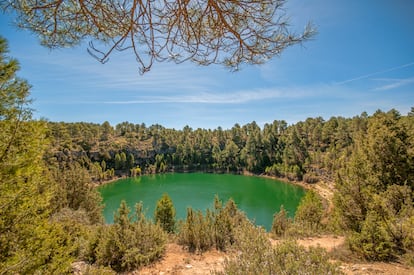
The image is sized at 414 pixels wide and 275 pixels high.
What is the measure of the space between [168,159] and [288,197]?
35288mm

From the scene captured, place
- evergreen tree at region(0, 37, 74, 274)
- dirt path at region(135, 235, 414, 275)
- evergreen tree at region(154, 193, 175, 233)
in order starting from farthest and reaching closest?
evergreen tree at region(154, 193, 175, 233) < dirt path at region(135, 235, 414, 275) < evergreen tree at region(0, 37, 74, 274)

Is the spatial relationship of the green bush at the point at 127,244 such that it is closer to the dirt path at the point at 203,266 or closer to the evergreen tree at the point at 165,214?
the dirt path at the point at 203,266

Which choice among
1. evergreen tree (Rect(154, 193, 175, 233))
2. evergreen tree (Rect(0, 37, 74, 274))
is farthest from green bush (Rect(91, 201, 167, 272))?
evergreen tree (Rect(154, 193, 175, 233))

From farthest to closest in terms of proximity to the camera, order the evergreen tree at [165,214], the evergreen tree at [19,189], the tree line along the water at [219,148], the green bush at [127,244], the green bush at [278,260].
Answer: the tree line along the water at [219,148]
the evergreen tree at [165,214]
the green bush at [127,244]
the evergreen tree at [19,189]
the green bush at [278,260]

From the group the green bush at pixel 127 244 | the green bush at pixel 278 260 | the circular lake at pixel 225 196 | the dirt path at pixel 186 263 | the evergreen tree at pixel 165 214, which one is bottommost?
the circular lake at pixel 225 196

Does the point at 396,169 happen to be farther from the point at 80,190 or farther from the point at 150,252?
the point at 80,190

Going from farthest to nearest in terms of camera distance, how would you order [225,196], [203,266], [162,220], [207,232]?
[225,196] → [162,220] → [207,232] → [203,266]

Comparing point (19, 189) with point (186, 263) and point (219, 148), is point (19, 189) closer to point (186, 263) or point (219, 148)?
point (186, 263)

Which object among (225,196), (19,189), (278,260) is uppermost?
(19,189)

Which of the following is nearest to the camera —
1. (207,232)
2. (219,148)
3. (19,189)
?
(19,189)

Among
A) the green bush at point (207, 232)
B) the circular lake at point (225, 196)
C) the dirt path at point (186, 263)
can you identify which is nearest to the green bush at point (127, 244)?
the dirt path at point (186, 263)

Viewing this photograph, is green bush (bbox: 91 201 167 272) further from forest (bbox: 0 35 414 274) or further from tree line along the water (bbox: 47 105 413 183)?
tree line along the water (bbox: 47 105 413 183)

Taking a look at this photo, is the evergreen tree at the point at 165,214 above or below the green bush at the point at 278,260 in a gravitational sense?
below

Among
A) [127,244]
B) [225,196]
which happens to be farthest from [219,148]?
[127,244]
